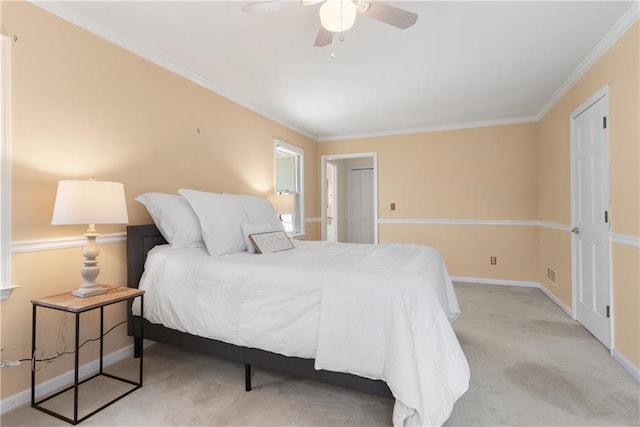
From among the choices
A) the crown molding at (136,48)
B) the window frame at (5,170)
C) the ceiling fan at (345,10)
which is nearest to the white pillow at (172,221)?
the window frame at (5,170)

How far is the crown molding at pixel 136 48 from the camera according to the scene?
2.02 metres

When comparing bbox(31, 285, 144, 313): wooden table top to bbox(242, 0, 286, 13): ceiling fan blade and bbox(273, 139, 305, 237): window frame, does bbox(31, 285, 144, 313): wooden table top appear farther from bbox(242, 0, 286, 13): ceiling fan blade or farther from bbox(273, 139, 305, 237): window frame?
bbox(273, 139, 305, 237): window frame

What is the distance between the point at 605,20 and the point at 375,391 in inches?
116

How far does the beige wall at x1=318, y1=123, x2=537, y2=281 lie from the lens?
14.8 ft

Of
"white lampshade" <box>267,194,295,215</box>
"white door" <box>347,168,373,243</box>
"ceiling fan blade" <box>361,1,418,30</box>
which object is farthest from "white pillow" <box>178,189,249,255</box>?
"white door" <box>347,168,373,243</box>

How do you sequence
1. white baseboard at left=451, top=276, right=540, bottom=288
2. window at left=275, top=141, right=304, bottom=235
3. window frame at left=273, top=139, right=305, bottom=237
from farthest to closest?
window frame at left=273, top=139, right=305, bottom=237 < window at left=275, top=141, right=304, bottom=235 < white baseboard at left=451, top=276, right=540, bottom=288

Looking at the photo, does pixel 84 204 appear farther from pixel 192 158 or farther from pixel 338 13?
pixel 338 13

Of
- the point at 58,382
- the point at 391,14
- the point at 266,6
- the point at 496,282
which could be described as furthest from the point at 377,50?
the point at 496,282

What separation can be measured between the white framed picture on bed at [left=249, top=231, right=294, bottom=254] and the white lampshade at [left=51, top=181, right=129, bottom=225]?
96 cm

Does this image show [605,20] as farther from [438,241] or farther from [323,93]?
[438,241]

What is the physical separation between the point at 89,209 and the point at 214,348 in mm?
1117

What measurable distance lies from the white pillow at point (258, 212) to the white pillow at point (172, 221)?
49cm

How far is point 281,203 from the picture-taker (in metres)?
4.03

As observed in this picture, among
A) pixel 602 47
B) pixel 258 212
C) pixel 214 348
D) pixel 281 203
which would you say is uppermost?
pixel 602 47
